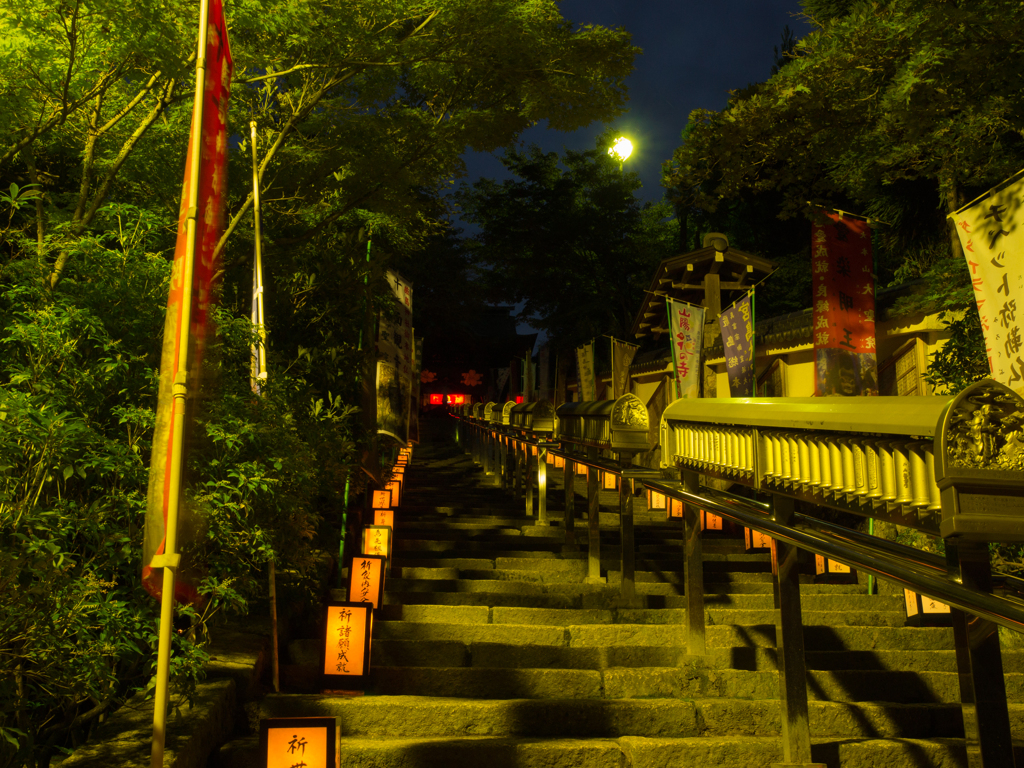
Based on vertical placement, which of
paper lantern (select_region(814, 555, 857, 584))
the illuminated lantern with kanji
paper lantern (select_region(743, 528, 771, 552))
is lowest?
paper lantern (select_region(814, 555, 857, 584))

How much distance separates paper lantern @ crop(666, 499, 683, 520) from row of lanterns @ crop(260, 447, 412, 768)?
3.33 meters

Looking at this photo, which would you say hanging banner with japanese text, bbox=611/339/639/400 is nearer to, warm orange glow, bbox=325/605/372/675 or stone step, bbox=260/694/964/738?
stone step, bbox=260/694/964/738

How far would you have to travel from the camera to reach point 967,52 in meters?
3.93

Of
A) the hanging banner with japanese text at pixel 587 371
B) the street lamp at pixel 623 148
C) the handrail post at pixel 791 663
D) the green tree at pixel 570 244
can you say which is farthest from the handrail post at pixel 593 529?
the green tree at pixel 570 244

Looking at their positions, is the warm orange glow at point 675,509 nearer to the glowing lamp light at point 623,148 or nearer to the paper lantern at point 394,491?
the paper lantern at point 394,491

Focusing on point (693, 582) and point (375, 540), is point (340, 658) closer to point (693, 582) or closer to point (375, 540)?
point (375, 540)

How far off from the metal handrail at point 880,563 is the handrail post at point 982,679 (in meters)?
0.06

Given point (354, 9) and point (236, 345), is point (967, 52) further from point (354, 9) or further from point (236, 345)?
point (236, 345)

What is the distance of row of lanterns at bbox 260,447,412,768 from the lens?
263 cm

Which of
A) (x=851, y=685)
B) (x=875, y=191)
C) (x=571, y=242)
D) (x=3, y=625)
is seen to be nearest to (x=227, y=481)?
(x=3, y=625)

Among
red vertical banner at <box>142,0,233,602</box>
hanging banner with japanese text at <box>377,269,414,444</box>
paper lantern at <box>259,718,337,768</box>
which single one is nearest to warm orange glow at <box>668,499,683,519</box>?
hanging banner with japanese text at <box>377,269,414,444</box>

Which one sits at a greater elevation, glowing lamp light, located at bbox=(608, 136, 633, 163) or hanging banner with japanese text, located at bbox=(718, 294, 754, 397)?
glowing lamp light, located at bbox=(608, 136, 633, 163)

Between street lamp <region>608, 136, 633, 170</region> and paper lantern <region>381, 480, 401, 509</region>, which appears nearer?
paper lantern <region>381, 480, 401, 509</region>

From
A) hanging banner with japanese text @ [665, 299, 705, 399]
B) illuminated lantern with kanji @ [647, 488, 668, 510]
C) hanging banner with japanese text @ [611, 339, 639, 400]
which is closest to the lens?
illuminated lantern with kanji @ [647, 488, 668, 510]
